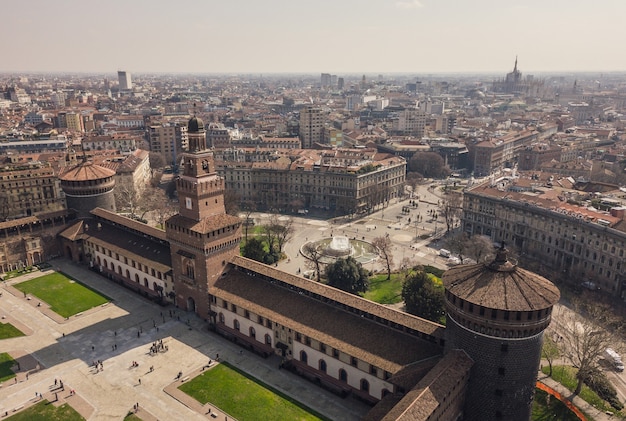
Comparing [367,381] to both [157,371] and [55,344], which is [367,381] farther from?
[55,344]

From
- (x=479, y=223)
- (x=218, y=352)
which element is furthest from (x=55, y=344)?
(x=479, y=223)

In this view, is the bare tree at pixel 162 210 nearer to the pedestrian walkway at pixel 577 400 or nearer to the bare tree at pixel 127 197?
the bare tree at pixel 127 197

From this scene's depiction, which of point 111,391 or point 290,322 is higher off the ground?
point 290,322

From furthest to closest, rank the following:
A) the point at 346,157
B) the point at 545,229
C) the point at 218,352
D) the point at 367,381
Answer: the point at 346,157 → the point at 545,229 → the point at 218,352 → the point at 367,381

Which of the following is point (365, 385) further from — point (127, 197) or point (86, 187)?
point (127, 197)

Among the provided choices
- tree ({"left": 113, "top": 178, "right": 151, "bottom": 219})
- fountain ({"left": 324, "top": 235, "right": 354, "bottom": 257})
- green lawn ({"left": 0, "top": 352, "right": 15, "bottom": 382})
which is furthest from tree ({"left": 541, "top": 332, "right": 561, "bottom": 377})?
tree ({"left": 113, "top": 178, "right": 151, "bottom": 219})

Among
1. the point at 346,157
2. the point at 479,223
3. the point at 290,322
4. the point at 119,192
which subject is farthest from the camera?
the point at 346,157

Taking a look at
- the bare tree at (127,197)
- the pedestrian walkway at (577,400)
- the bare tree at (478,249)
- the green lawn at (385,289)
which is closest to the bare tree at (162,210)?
the bare tree at (127,197)
